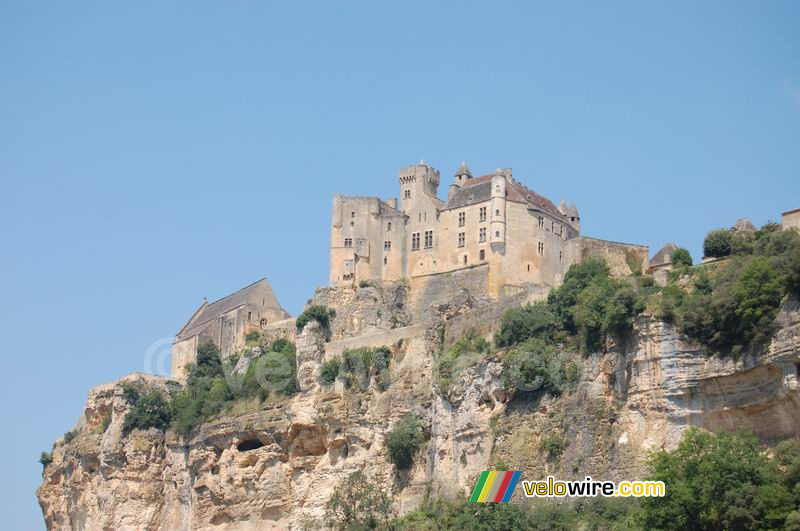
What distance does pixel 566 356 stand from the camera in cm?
5328

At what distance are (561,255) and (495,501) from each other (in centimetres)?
2211

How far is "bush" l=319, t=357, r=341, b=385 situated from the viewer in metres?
65.1

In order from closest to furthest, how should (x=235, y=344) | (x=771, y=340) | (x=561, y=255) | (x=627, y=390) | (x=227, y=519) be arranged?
(x=771, y=340), (x=627, y=390), (x=227, y=519), (x=561, y=255), (x=235, y=344)

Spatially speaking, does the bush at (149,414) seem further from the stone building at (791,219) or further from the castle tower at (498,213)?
the stone building at (791,219)

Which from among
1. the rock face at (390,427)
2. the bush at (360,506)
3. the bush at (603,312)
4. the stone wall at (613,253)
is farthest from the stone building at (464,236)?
the bush at (360,506)

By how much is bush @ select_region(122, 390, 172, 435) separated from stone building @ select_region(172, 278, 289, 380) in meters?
5.21

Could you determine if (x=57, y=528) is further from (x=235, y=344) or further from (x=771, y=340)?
(x=771, y=340)

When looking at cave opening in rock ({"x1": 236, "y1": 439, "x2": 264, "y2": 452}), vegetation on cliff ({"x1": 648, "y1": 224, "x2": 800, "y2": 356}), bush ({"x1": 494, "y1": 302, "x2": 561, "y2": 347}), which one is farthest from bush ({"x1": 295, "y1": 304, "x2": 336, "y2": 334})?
vegetation on cliff ({"x1": 648, "y1": 224, "x2": 800, "y2": 356})

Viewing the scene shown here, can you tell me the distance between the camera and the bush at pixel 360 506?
183ft

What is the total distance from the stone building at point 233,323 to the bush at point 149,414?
5.21 metres

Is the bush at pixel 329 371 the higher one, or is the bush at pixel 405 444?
the bush at pixel 329 371

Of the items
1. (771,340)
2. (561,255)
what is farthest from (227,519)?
(771,340)

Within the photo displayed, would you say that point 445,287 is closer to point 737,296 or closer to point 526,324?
point 526,324

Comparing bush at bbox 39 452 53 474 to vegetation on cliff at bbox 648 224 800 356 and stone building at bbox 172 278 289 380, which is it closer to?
stone building at bbox 172 278 289 380
